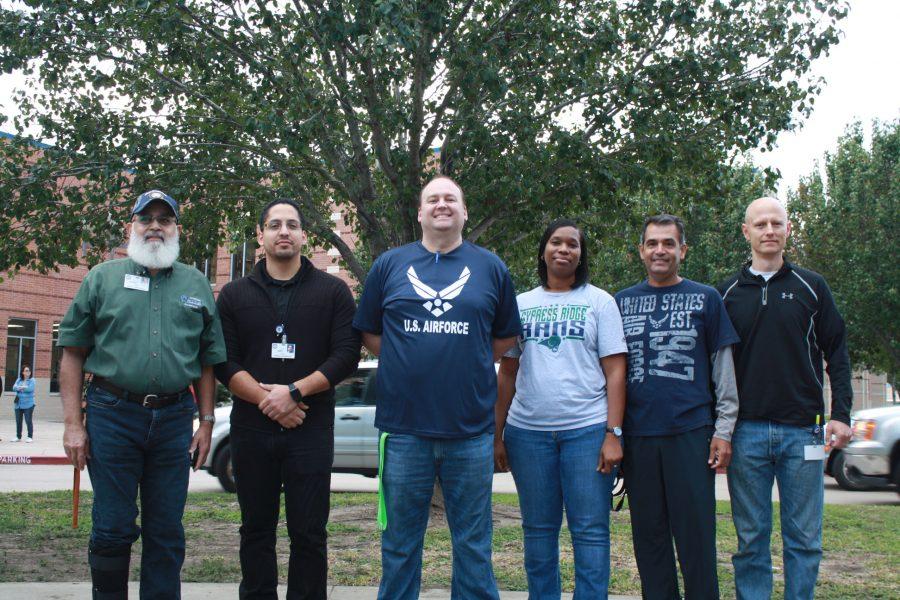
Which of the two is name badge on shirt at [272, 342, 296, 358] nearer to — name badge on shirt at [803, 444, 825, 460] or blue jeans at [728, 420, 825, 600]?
blue jeans at [728, 420, 825, 600]

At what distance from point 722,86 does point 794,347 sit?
14.3ft

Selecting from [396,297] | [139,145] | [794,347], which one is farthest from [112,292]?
[139,145]

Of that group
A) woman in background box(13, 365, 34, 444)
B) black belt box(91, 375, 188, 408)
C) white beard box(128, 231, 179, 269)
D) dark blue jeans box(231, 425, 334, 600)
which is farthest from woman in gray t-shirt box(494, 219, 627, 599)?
woman in background box(13, 365, 34, 444)

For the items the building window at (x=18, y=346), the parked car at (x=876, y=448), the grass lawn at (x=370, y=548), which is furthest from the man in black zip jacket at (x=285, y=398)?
the building window at (x=18, y=346)

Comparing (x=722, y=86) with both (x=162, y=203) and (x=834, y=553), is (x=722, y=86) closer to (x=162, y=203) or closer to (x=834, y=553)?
(x=834, y=553)

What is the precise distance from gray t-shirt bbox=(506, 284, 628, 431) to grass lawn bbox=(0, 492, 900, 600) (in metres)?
1.85

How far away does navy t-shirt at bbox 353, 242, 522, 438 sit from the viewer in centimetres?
376

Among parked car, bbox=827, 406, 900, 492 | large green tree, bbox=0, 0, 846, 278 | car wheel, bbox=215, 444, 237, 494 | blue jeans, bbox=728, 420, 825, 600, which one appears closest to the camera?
blue jeans, bbox=728, 420, 825, 600

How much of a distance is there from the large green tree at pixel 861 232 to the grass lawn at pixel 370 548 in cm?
1704

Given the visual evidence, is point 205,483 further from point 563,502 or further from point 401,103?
point 563,502

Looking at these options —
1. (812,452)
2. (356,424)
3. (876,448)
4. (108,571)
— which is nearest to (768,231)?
(812,452)

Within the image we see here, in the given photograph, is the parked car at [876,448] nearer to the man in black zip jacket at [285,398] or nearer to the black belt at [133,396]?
the man in black zip jacket at [285,398]

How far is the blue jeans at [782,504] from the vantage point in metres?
4.11

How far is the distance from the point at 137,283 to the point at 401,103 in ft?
13.0
